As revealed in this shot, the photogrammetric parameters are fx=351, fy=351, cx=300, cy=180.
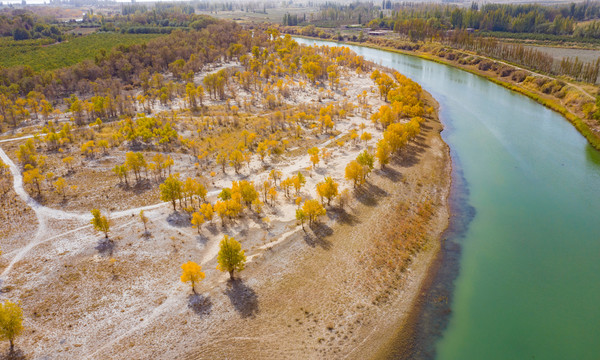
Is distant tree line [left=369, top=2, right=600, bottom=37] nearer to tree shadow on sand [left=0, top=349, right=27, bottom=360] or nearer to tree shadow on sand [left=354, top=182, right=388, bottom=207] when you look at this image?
tree shadow on sand [left=354, top=182, right=388, bottom=207]

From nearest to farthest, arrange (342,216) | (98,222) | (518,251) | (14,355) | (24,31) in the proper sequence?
(14,355) < (98,222) < (518,251) < (342,216) < (24,31)

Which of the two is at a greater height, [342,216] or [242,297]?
[342,216]

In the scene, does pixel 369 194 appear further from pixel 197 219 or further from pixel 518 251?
pixel 197 219

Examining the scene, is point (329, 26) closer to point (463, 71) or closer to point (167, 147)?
point (463, 71)

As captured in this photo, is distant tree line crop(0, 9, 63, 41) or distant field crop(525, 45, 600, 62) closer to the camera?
distant field crop(525, 45, 600, 62)

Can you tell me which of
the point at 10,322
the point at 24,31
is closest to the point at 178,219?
the point at 10,322

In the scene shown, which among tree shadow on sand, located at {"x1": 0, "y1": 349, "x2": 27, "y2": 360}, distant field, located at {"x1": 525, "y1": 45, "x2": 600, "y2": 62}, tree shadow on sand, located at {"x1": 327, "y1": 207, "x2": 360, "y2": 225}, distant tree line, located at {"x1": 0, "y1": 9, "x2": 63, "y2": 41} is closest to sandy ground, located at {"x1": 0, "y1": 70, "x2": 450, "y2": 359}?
tree shadow on sand, located at {"x1": 327, "y1": 207, "x2": 360, "y2": 225}

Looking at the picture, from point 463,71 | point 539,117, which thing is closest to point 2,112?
point 539,117
